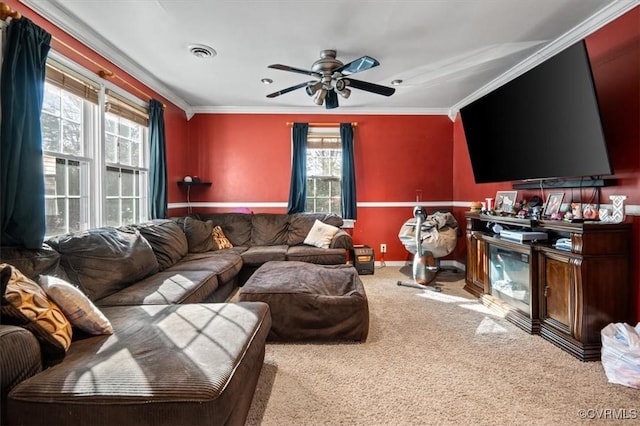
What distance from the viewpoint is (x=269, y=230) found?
445 centimetres

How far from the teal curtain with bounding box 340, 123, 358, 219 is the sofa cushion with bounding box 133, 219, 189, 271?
2475 millimetres

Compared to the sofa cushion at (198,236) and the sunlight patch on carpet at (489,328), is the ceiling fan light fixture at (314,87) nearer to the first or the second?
the sofa cushion at (198,236)

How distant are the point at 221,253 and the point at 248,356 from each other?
245cm

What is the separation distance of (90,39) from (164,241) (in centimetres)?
191

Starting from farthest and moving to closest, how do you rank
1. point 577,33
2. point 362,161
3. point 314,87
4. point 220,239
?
point 362,161 < point 220,239 < point 314,87 < point 577,33

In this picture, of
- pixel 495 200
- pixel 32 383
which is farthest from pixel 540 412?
pixel 495 200

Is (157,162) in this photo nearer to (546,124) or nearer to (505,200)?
(546,124)

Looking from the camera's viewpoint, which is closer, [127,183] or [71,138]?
[71,138]

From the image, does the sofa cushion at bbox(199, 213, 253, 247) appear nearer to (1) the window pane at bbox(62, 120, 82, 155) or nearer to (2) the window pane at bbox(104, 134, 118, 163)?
(2) the window pane at bbox(104, 134, 118, 163)

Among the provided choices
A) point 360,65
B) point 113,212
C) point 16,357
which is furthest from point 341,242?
point 16,357

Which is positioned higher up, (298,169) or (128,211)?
(298,169)

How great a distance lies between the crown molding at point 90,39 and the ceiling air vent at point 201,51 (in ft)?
2.41

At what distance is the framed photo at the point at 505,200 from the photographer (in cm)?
350

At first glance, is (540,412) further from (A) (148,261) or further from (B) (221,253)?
(B) (221,253)
